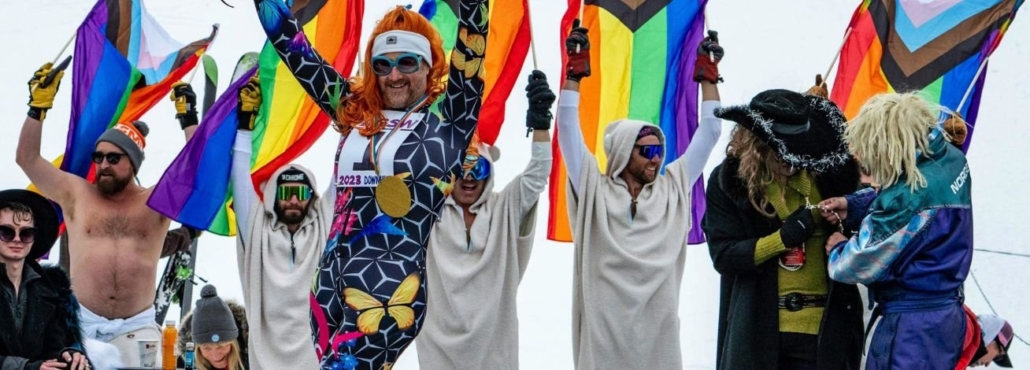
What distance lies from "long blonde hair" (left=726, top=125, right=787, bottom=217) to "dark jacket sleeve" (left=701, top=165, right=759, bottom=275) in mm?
88

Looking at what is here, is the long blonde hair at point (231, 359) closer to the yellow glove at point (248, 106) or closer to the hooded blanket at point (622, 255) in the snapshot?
the yellow glove at point (248, 106)

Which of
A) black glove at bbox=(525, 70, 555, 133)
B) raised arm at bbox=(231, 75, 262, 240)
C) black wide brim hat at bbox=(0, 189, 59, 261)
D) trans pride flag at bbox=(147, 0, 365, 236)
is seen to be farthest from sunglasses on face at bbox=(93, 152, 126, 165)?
black glove at bbox=(525, 70, 555, 133)

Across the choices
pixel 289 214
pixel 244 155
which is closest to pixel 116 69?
pixel 244 155

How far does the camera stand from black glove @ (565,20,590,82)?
239 inches

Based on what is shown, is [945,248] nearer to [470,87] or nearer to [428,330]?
[470,87]

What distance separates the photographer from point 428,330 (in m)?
6.44

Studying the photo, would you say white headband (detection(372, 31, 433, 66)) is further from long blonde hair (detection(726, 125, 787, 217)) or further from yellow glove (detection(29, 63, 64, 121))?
yellow glove (detection(29, 63, 64, 121))

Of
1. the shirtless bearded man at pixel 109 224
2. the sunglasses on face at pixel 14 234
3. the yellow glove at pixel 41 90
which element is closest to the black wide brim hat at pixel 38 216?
the sunglasses on face at pixel 14 234

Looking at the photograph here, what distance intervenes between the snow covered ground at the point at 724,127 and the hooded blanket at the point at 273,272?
1.50 m

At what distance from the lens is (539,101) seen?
6109 mm

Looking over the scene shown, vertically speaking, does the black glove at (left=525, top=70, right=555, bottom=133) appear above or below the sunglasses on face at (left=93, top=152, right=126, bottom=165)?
above

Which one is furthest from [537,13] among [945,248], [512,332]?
[945,248]

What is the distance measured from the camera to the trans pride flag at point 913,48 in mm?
7254

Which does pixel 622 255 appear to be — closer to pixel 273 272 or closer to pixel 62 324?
pixel 273 272
